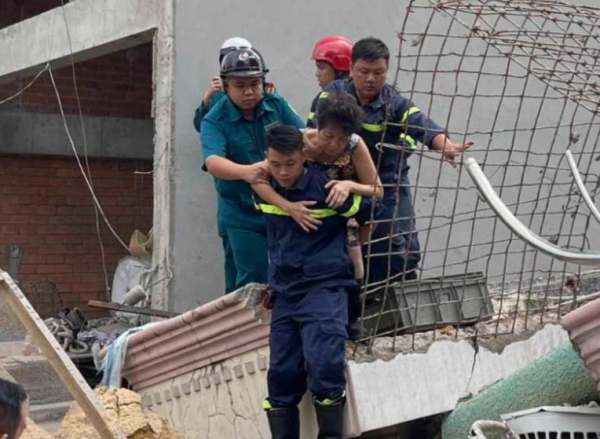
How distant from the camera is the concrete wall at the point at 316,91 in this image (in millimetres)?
6121

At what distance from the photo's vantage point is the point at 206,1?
6242 millimetres

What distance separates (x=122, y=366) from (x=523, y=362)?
6.89ft

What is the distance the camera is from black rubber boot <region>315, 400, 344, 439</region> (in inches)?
171

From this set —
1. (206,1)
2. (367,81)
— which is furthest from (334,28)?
(367,81)

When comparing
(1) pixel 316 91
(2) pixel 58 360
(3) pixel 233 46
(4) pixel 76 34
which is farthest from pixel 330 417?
(4) pixel 76 34

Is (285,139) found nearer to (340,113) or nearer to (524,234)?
(340,113)

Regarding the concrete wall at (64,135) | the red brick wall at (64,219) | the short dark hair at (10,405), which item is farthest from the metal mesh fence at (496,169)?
the red brick wall at (64,219)

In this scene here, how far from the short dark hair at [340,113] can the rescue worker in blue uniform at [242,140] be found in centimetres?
88

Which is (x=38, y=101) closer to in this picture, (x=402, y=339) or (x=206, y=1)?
(x=206, y=1)

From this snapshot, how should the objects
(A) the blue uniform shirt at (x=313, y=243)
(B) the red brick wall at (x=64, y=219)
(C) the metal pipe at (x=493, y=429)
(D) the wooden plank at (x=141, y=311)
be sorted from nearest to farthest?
(C) the metal pipe at (x=493, y=429), (A) the blue uniform shirt at (x=313, y=243), (D) the wooden plank at (x=141, y=311), (B) the red brick wall at (x=64, y=219)

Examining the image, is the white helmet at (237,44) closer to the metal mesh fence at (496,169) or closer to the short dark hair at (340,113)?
the metal mesh fence at (496,169)

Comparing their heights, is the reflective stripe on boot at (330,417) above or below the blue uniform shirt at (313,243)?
below

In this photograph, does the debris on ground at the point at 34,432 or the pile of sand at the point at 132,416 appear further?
the pile of sand at the point at 132,416

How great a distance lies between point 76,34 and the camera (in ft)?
22.6
